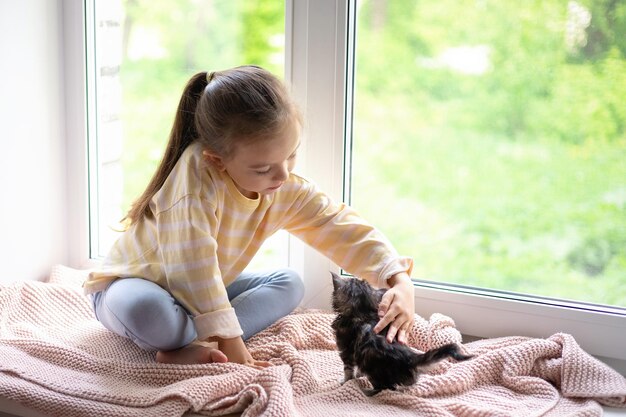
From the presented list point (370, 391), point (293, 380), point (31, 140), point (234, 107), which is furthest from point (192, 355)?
point (31, 140)

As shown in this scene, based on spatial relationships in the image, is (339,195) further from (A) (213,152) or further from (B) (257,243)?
(A) (213,152)

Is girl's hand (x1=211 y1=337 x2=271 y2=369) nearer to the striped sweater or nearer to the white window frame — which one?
the striped sweater

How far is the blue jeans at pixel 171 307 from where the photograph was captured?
1.38 metres

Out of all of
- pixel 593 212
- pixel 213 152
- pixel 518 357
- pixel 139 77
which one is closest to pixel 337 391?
pixel 518 357

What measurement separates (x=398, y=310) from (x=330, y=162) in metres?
0.45

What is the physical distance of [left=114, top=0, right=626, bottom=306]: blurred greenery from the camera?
145cm

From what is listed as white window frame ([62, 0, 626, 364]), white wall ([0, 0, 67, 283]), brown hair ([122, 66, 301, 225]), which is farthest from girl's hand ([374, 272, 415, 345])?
white wall ([0, 0, 67, 283])

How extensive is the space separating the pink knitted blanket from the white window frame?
0.08 metres

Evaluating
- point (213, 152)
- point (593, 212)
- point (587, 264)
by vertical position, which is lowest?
point (587, 264)

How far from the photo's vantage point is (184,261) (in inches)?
54.2

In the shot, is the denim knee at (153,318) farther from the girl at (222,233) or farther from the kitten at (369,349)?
the kitten at (369,349)

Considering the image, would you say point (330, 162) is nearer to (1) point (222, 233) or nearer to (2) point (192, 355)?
(1) point (222, 233)

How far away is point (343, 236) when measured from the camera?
1.55m

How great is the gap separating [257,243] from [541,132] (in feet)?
2.03
